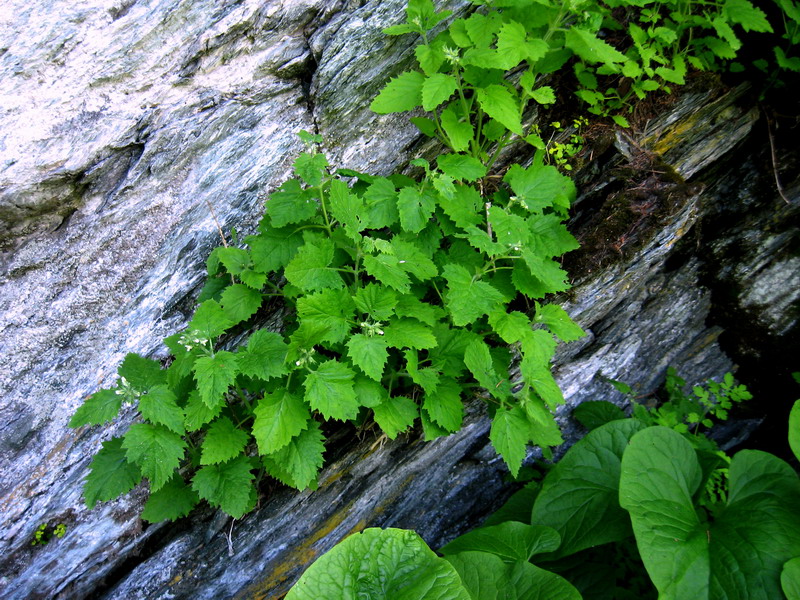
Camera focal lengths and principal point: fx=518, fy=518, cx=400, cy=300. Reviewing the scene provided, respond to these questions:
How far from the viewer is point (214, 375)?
8.37 feet

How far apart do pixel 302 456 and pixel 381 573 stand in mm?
825

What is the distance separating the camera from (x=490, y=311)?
116 inches

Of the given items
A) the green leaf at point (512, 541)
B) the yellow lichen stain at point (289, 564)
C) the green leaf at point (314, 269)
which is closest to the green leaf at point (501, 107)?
the green leaf at point (314, 269)

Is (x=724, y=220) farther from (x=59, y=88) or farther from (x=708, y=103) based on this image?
(x=59, y=88)

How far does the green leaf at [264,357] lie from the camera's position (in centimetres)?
265

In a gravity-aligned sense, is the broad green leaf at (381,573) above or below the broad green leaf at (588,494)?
above

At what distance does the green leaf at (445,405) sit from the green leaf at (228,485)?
1072 millimetres

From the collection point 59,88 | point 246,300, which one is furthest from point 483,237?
point 59,88

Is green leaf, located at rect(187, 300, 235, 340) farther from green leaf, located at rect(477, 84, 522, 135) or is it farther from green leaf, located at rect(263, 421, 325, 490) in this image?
green leaf, located at rect(477, 84, 522, 135)

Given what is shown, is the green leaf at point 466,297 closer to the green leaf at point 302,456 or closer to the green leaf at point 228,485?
the green leaf at point 302,456

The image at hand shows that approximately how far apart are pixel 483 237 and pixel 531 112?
1628 millimetres

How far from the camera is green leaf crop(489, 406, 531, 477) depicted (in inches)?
116

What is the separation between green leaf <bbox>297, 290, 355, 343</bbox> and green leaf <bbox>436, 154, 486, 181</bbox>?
41.6 inches

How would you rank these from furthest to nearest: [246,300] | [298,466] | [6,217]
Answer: [6,217] < [246,300] < [298,466]
